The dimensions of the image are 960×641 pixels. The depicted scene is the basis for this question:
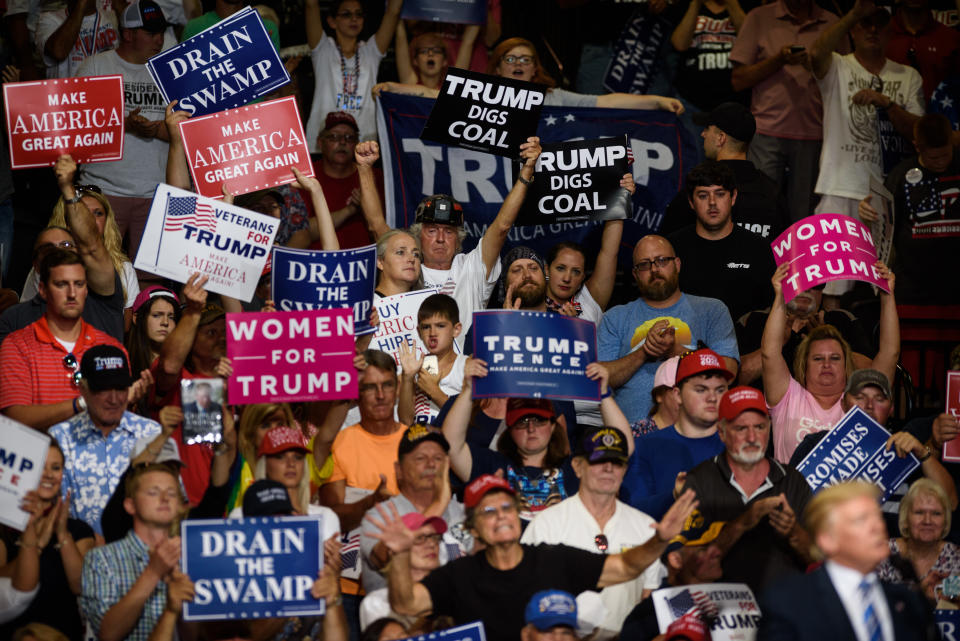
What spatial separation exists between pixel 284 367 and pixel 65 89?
8.71ft

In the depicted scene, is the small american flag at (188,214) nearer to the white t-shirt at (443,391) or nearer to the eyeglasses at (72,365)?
the eyeglasses at (72,365)

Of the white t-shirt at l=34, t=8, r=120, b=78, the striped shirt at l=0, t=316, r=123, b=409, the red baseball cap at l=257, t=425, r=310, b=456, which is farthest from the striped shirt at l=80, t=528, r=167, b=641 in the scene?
the white t-shirt at l=34, t=8, r=120, b=78

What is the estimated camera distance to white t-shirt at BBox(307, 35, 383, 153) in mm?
10781

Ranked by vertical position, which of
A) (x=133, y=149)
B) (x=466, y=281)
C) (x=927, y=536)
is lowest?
(x=927, y=536)

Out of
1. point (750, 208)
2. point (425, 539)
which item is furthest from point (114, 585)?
point (750, 208)

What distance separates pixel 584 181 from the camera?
9070mm

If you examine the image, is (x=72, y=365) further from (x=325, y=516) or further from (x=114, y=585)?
(x=325, y=516)

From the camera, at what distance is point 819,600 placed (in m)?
5.11

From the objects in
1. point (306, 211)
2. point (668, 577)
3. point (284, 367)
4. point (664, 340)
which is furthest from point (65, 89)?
point (668, 577)

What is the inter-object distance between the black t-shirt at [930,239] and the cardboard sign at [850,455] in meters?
2.93

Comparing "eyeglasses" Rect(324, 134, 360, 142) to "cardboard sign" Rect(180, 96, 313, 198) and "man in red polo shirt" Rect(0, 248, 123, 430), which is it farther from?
"man in red polo shirt" Rect(0, 248, 123, 430)

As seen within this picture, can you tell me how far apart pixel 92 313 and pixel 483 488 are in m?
2.92

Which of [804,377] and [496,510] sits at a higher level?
[804,377]

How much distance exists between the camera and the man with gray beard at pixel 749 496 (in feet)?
22.1
